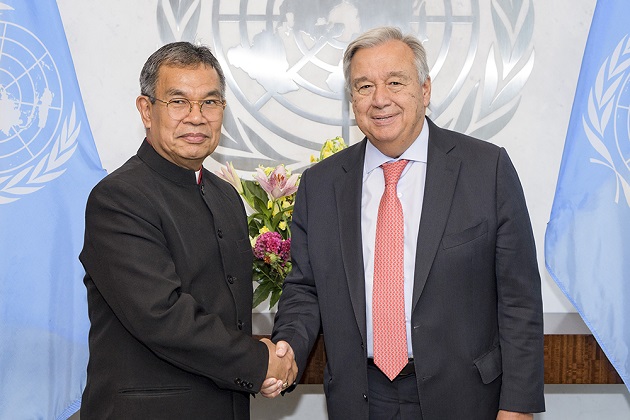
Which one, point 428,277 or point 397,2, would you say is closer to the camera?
point 428,277

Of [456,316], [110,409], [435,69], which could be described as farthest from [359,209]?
[435,69]

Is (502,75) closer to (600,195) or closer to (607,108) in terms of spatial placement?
(607,108)

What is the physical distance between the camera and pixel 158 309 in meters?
1.93

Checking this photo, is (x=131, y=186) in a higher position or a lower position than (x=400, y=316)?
higher

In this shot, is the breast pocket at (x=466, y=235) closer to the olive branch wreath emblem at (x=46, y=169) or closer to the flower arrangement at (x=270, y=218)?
the flower arrangement at (x=270, y=218)

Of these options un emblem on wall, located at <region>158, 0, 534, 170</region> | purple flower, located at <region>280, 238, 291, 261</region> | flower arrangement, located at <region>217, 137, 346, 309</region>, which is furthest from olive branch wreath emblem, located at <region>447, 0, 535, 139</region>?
purple flower, located at <region>280, 238, 291, 261</region>

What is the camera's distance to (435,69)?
130 inches

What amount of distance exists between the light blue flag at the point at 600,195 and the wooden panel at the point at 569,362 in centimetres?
6

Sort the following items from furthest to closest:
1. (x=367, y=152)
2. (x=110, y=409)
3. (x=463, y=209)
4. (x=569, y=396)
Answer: (x=569, y=396), (x=367, y=152), (x=463, y=209), (x=110, y=409)

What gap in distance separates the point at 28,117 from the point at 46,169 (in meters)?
0.21

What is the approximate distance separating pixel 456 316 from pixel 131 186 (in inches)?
37.6

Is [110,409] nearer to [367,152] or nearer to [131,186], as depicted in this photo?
[131,186]

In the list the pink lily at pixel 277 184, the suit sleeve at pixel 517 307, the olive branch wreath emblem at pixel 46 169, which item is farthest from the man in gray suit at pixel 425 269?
the olive branch wreath emblem at pixel 46 169

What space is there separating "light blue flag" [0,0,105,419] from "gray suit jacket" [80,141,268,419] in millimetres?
867
